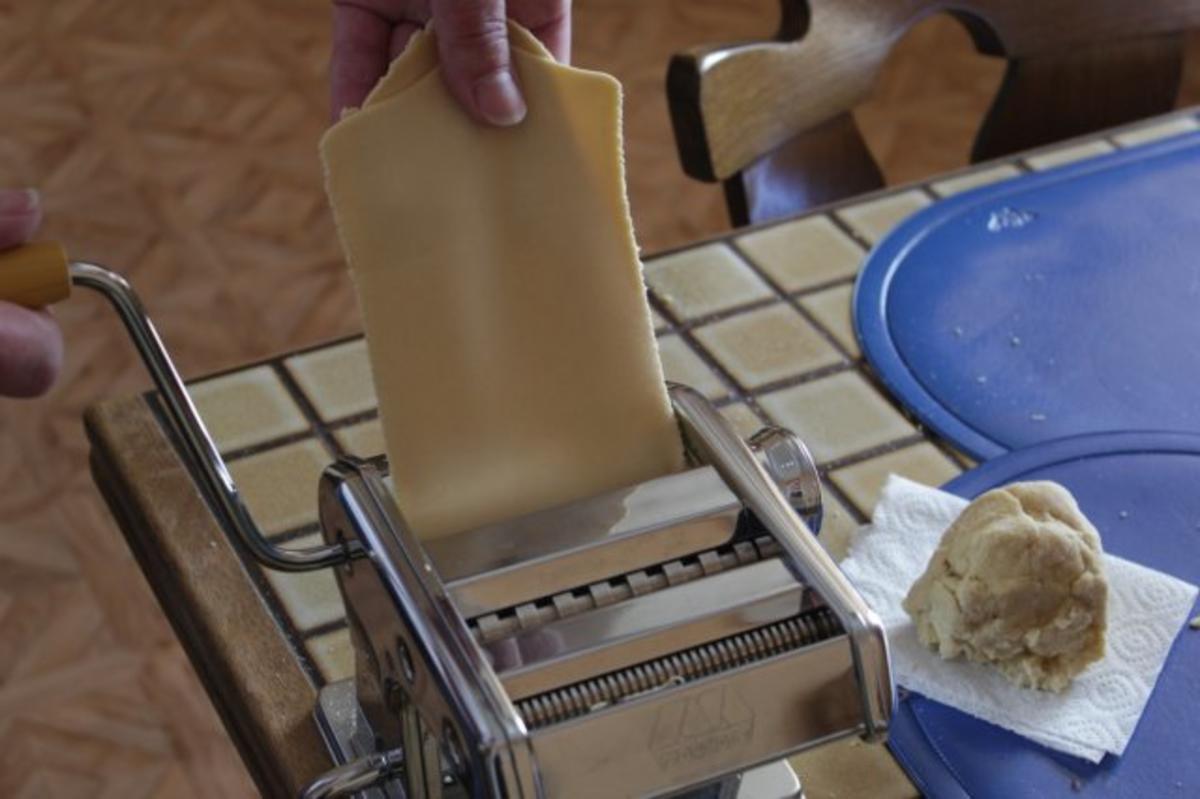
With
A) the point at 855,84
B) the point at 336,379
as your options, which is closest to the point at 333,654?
the point at 336,379

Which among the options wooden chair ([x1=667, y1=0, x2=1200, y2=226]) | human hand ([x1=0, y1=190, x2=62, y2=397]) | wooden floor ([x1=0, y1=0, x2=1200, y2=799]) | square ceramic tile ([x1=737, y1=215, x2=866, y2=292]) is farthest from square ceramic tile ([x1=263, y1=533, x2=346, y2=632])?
wooden floor ([x1=0, y1=0, x2=1200, y2=799])

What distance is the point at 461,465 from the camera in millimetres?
714

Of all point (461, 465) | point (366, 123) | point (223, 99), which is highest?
point (366, 123)

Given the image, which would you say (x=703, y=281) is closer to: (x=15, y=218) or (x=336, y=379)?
(x=336, y=379)

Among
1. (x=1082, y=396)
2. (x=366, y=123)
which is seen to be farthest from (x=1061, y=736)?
(x=366, y=123)

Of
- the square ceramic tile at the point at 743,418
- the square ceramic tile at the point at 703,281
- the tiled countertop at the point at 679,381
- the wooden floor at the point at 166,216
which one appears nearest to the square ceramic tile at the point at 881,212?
the tiled countertop at the point at 679,381

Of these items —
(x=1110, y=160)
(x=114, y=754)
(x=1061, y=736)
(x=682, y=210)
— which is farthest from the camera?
(x=682, y=210)

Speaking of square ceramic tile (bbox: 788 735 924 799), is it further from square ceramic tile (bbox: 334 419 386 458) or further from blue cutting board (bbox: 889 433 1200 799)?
square ceramic tile (bbox: 334 419 386 458)

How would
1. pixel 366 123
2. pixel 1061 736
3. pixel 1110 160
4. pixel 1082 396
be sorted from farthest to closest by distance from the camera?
pixel 1110 160 < pixel 1082 396 < pixel 1061 736 < pixel 366 123

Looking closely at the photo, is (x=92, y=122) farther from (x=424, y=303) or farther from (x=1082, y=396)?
(x=424, y=303)

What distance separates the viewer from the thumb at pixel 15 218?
747 mm

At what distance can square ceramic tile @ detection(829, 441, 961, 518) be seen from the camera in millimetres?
1036

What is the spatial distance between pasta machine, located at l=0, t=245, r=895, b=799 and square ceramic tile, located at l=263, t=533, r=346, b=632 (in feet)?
0.64

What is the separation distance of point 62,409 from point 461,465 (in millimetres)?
1674
